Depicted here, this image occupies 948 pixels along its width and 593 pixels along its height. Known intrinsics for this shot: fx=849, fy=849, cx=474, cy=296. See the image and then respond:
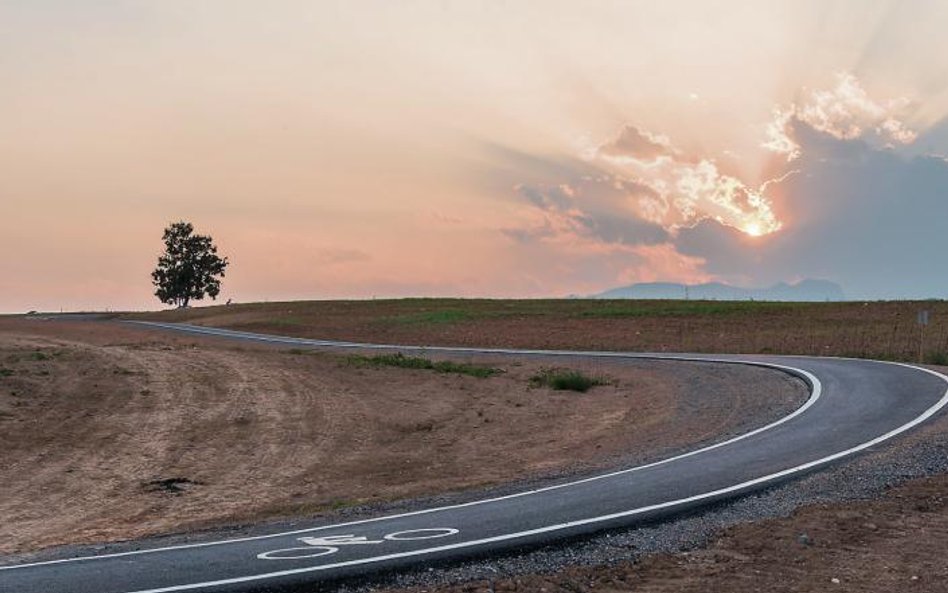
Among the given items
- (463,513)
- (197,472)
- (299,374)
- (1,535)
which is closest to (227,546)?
(463,513)

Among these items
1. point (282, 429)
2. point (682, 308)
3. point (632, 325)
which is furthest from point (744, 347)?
point (282, 429)

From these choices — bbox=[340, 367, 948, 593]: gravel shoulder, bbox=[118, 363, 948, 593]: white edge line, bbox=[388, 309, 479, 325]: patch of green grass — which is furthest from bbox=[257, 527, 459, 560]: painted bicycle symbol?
bbox=[388, 309, 479, 325]: patch of green grass

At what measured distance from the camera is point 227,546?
36.9 ft

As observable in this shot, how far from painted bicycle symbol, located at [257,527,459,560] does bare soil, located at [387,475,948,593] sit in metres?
1.89

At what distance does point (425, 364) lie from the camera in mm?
36469

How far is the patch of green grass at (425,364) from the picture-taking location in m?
35.1

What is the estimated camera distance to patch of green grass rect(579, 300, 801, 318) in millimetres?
63281

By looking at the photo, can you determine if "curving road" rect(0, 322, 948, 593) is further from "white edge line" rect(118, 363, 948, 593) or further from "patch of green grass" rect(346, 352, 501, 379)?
"patch of green grass" rect(346, 352, 501, 379)

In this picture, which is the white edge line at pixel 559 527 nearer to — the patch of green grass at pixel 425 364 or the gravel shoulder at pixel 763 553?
the gravel shoulder at pixel 763 553

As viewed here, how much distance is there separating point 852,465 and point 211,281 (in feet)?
317

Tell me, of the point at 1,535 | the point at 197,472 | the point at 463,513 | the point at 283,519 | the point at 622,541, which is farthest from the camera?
the point at 197,472

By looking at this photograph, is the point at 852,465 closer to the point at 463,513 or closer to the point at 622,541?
the point at 622,541

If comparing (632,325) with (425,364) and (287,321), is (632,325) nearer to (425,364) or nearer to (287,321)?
(425,364)

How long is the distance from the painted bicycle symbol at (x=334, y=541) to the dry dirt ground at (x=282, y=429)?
3.42 metres
